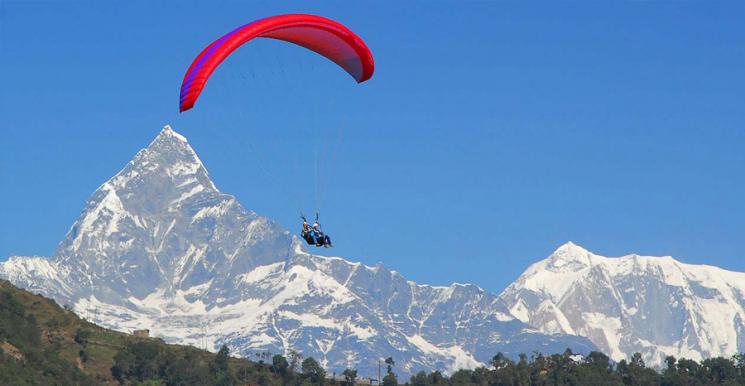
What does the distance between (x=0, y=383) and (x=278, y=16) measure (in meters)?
115

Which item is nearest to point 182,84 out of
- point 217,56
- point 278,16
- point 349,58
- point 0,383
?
point 217,56

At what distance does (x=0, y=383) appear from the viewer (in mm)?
199875

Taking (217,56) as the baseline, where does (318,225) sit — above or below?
below

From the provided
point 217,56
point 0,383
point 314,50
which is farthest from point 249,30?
A: point 0,383

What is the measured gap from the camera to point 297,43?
102125 mm

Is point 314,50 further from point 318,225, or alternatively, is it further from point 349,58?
point 318,225

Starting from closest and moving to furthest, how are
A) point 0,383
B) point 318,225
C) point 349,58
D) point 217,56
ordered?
point 217,56, point 318,225, point 349,58, point 0,383

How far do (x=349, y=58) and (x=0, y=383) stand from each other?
109014 mm

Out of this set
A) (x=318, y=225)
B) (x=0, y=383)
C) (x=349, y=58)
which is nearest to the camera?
(x=318, y=225)

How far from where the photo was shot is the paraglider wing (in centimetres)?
9134

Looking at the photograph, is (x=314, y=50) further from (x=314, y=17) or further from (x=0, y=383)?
(x=0, y=383)

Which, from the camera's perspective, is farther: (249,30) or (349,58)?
(349,58)

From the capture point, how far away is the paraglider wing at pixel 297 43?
91.3m

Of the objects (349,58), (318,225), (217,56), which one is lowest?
(318,225)
